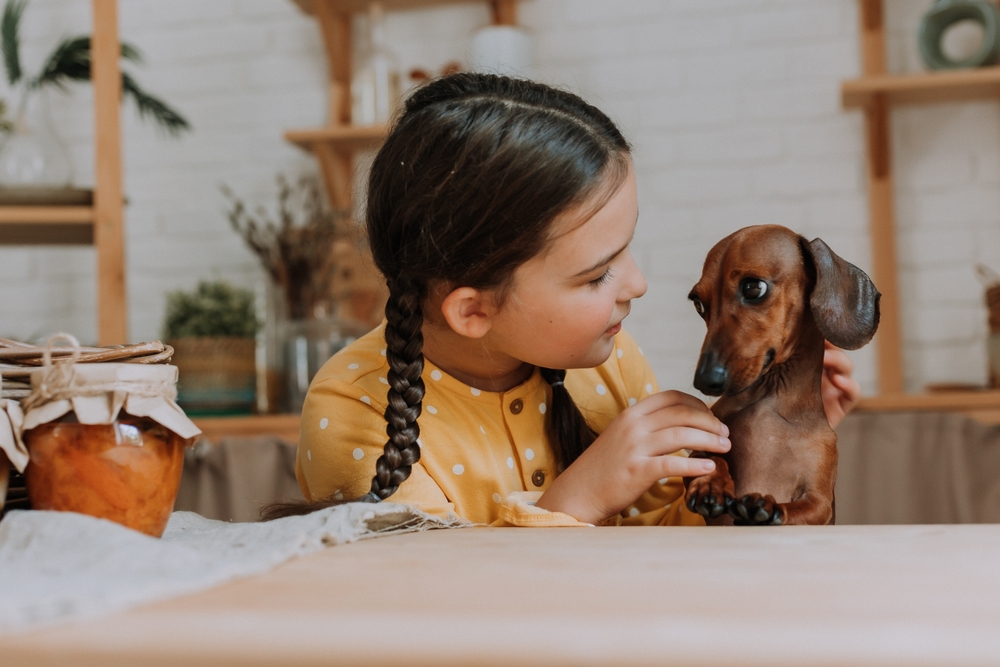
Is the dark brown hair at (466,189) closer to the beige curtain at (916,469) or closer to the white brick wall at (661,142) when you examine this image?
the beige curtain at (916,469)

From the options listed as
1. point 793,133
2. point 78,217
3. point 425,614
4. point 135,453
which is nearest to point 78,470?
point 135,453

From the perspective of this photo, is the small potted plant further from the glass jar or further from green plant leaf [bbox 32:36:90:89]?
the glass jar

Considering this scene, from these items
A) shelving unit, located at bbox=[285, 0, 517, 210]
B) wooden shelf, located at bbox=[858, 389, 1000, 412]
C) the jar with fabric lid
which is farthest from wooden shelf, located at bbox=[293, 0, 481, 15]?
the jar with fabric lid

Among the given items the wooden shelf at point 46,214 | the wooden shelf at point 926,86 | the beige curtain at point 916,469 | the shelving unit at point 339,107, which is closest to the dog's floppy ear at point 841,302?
the beige curtain at point 916,469

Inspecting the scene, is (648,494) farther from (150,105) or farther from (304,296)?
(150,105)

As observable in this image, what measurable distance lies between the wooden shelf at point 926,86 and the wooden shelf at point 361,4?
95 centimetres

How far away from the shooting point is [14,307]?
8.09 feet

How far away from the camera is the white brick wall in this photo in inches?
81.3

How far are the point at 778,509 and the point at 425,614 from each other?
0.42m

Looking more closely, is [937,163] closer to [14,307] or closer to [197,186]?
[197,186]

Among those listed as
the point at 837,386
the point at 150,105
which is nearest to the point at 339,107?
the point at 150,105

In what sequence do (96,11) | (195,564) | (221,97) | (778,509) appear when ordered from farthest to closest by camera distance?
(221,97), (96,11), (778,509), (195,564)

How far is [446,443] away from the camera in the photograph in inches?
41.7

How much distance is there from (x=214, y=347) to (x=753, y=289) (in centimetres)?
150
